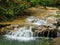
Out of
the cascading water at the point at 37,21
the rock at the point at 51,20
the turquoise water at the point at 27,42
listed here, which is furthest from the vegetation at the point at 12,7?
the turquoise water at the point at 27,42

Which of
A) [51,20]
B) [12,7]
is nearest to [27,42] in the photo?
[51,20]

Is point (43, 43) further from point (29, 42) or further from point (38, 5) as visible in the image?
point (38, 5)

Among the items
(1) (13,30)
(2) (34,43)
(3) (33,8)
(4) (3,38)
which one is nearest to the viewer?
(2) (34,43)

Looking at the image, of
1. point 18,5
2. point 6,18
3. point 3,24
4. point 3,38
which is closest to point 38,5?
point 18,5

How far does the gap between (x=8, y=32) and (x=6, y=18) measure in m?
2.14

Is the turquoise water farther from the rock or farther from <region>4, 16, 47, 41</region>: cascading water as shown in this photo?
the rock

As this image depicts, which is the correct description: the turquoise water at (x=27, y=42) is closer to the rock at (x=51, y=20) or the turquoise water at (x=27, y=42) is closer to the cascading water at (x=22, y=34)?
the cascading water at (x=22, y=34)

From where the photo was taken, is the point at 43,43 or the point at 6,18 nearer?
the point at 43,43

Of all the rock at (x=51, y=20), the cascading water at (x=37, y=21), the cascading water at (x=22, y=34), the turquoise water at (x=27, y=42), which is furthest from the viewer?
the cascading water at (x=37, y=21)

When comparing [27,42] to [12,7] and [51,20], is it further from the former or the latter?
[12,7]

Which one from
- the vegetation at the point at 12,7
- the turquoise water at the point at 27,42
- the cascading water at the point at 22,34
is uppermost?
the vegetation at the point at 12,7

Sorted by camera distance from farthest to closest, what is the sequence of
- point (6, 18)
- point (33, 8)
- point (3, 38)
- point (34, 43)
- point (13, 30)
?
1. point (33, 8)
2. point (6, 18)
3. point (13, 30)
4. point (3, 38)
5. point (34, 43)

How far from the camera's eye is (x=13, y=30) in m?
14.7

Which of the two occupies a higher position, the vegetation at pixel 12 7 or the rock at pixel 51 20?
the vegetation at pixel 12 7
